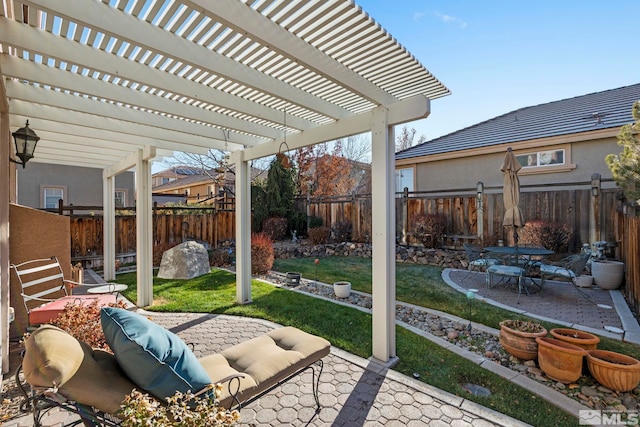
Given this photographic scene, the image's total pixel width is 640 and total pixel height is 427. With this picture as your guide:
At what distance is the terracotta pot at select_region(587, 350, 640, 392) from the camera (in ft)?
9.37

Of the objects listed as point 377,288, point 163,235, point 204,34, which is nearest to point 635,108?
point 377,288

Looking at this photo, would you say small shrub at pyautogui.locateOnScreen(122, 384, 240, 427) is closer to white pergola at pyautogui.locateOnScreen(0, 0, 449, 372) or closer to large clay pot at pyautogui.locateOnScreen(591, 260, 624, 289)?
white pergola at pyautogui.locateOnScreen(0, 0, 449, 372)

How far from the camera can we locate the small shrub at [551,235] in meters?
7.84

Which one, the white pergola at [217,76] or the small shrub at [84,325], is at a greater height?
the white pergola at [217,76]

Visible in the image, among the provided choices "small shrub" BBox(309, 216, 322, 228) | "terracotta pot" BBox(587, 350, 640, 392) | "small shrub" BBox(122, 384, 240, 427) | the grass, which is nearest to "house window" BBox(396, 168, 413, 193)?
"small shrub" BBox(309, 216, 322, 228)

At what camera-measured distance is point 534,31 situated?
21.1ft

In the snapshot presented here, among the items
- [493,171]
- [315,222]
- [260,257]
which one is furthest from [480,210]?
[260,257]

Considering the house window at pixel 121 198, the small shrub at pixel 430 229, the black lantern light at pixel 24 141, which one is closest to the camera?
the black lantern light at pixel 24 141

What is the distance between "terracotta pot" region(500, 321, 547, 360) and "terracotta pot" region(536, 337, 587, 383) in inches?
6.5

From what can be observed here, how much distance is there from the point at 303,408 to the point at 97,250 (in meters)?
9.72

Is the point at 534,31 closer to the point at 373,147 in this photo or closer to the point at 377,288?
the point at 373,147

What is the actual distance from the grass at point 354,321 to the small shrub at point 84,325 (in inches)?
96.2

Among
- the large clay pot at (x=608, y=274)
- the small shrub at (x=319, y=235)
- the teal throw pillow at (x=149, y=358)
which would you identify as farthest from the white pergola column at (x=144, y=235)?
the large clay pot at (x=608, y=274)

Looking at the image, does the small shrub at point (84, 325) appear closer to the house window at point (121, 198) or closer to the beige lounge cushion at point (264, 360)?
the beige lounge cushion at point (264, 360)
